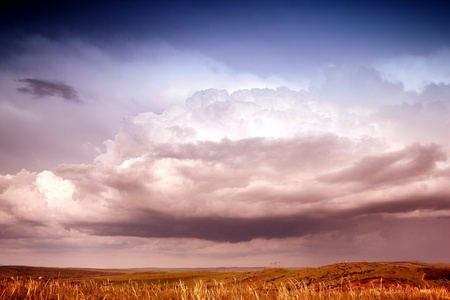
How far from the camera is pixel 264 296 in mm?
10703

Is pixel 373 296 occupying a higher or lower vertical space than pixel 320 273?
higher

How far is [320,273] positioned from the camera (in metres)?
46.0

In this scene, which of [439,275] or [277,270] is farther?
[277,270]

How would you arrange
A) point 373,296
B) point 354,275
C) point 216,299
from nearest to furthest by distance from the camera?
point 216,299 < point 373,296 < point 354,275

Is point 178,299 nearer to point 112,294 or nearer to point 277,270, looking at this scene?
point 112,294

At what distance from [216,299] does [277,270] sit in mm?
52448

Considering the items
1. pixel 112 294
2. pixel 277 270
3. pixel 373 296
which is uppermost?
pixel 112 294

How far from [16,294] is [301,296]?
9.47 m

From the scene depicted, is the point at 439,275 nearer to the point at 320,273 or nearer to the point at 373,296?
the point at 320,273

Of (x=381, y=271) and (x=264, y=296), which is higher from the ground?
(x=264, y=296)

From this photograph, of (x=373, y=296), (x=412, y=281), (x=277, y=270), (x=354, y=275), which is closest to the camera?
(x=373, y=296)

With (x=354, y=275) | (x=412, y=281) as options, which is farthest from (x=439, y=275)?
(x=354, y=275)

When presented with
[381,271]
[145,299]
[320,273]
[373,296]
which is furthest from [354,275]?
[145,299]

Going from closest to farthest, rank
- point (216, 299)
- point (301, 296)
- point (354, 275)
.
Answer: point (216, 299) < point (301, 296) < point (354, 275)
